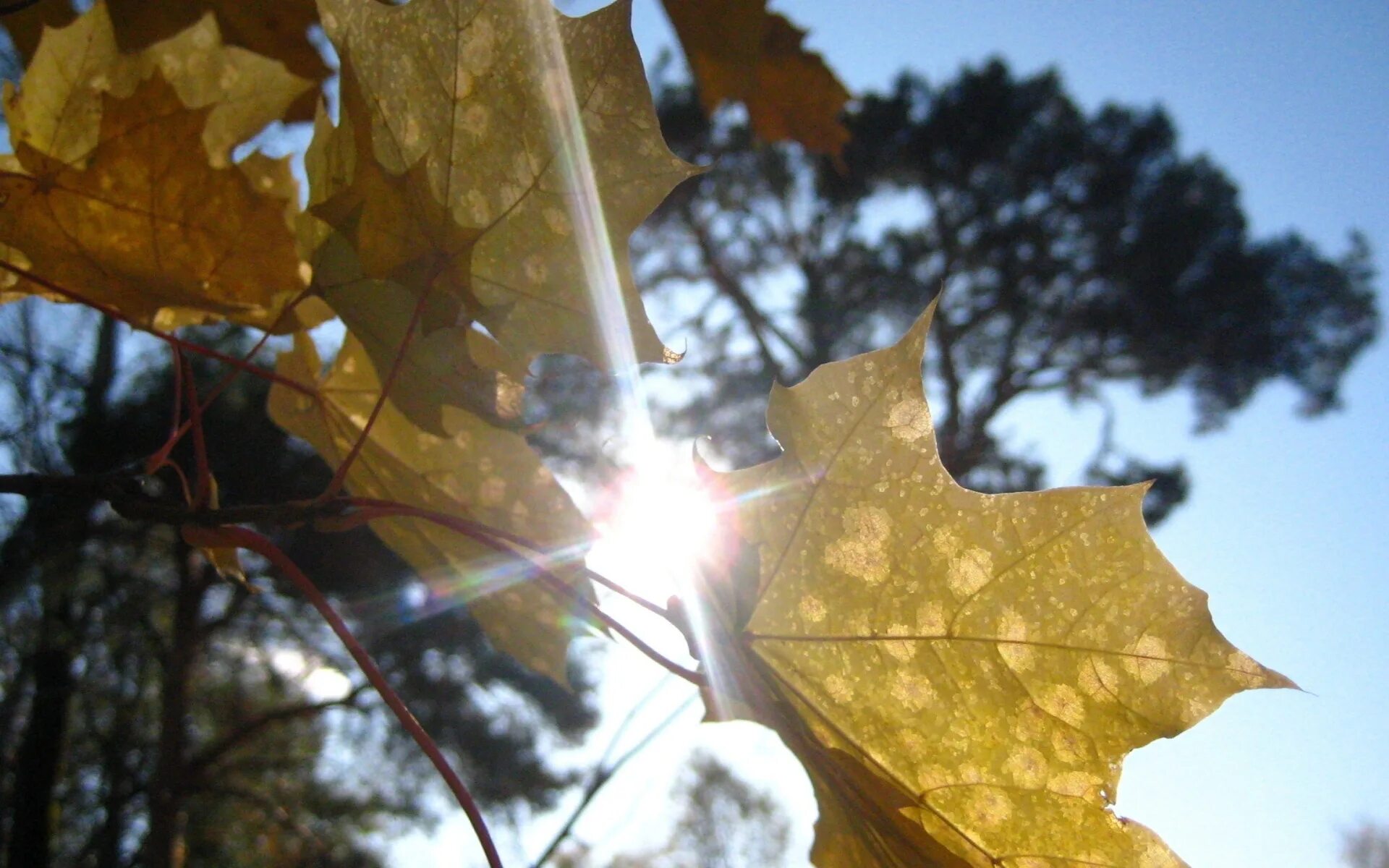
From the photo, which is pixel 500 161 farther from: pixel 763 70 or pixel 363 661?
pixel 763 70

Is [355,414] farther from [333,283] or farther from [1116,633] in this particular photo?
[1116,633]

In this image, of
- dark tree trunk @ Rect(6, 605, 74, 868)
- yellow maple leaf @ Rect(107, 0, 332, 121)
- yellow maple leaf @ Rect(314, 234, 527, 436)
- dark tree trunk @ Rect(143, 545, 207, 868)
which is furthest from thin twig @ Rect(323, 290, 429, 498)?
dark tree trunk @ Rect(6, 605, 74, 868)

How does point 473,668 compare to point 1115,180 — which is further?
point 1115,180

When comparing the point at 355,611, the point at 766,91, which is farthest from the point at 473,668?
the point at 766,91

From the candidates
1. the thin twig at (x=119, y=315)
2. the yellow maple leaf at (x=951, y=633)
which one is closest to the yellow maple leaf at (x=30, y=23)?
the thin twig at (x=119, y=315)

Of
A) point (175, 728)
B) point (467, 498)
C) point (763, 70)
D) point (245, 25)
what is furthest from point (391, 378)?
point (175, 728)

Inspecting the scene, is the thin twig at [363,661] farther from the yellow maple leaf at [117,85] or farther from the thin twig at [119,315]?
the yellow maple leaf at [117,85]
